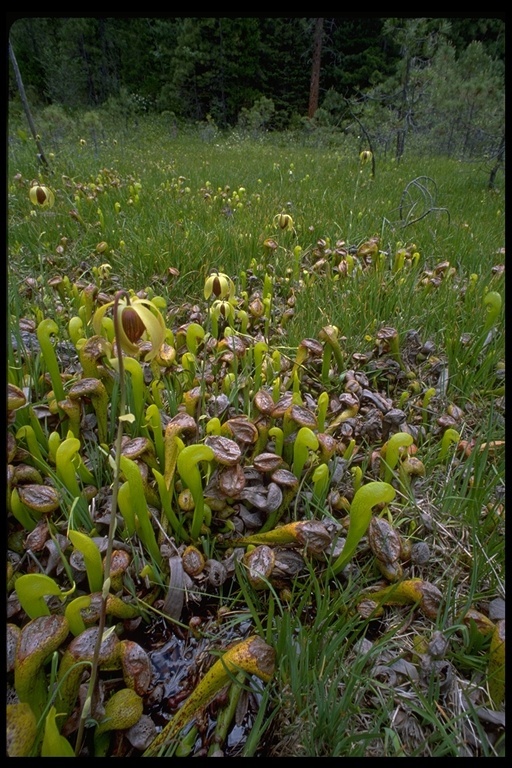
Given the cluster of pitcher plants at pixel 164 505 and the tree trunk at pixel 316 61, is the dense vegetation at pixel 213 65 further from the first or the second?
the cluster of pitcher plants at pixel 164 505

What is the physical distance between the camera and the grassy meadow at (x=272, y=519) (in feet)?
2.68

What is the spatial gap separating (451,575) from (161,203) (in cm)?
379

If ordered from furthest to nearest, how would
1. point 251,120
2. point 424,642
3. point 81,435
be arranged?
point 251,120
point 81,435
point 424,642

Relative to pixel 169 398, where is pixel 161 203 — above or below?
above

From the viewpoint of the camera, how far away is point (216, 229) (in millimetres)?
3004

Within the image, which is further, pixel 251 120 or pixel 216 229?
pixel 251 120

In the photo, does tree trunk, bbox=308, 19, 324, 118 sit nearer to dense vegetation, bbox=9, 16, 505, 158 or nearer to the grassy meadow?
dense vegetation, bbox=9, 16, 505, 158

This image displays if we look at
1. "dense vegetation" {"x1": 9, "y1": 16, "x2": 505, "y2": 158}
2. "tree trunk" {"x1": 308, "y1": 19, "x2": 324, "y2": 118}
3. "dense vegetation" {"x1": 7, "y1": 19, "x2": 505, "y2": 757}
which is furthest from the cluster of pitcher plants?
"tree trunk" {"x1": 308, "y1": 19, "x2": 324, "y2": 118}

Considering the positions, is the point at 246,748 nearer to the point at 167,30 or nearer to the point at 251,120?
the point at 251,120

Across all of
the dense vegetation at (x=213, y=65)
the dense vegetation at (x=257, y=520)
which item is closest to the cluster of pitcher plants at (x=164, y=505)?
the dense vegetation at (x=257, y=520)

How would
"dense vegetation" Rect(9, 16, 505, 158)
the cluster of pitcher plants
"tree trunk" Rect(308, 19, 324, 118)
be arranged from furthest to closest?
"dense vegetation" Rect(9, 16, 505, 158) < "tree trunk" Rect(308, 19, 324, 118) < the cluster of pitcher plants

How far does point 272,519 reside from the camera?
3.97 feet

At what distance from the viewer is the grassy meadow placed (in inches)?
32.1

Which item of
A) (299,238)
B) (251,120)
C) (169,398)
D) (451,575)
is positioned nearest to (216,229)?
(299,238)
